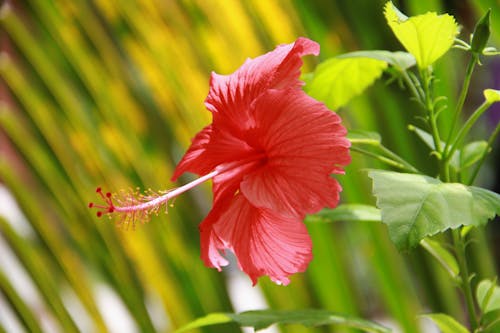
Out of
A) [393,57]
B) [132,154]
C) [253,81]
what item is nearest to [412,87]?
[393,57]

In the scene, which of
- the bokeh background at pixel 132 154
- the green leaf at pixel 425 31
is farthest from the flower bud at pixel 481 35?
the bokeh background at pixel 132 154

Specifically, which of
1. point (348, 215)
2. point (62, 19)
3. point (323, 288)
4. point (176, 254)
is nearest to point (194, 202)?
point (176, 254)

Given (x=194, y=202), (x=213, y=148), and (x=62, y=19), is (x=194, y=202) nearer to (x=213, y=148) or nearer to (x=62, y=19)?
(x=62, y=19)

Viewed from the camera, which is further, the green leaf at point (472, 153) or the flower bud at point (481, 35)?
the green leaf at point (472, 153)

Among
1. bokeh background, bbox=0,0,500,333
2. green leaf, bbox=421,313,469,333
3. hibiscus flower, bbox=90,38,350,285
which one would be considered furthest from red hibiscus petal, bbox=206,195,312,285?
bokeh background, bbox=0,0,500,333

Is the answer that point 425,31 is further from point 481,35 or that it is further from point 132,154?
point 132,154

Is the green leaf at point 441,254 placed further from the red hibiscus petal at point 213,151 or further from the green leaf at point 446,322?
the red hibiscus petal at point 213,151
